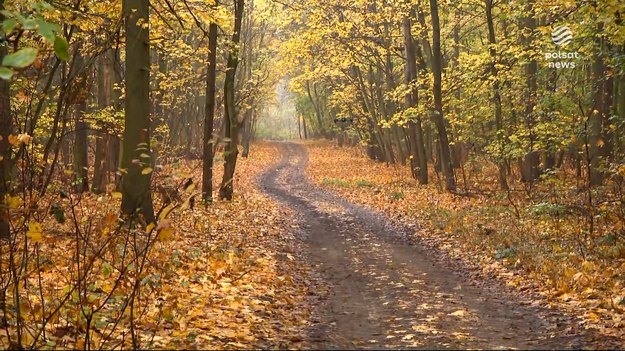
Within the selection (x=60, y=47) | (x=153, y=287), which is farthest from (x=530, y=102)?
(x=60, y=47)

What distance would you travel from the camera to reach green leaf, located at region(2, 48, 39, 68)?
8.20 ft

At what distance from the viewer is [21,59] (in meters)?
2.51

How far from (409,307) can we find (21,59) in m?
6.36

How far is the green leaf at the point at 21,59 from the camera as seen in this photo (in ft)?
8.20

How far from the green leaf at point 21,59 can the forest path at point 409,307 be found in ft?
14.6

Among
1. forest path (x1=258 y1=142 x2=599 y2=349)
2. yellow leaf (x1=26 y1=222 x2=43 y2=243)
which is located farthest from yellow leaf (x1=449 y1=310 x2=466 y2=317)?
yellow leaf (x1=26 y1=222 x2=43 y2=243)

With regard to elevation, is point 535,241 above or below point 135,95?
below

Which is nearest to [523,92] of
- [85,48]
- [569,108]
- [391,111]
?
[569,108]

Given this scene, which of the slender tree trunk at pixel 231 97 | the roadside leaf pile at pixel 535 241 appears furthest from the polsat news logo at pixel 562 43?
the slender tree trunk at pixel 231 97

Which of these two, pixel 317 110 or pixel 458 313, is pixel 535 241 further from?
pixel 317 110

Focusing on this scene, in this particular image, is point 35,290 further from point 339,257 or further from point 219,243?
point 339,257

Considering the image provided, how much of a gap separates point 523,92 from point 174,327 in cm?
1534

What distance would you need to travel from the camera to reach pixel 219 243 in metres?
11.6

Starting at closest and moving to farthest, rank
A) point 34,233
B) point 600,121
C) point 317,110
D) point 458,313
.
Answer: point 34,233 < point 458,313 < point 600,121 < point 317,110
